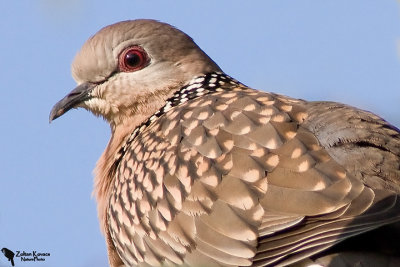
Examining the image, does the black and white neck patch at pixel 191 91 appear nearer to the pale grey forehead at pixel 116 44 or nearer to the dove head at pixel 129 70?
the dove head at pixel 129 70

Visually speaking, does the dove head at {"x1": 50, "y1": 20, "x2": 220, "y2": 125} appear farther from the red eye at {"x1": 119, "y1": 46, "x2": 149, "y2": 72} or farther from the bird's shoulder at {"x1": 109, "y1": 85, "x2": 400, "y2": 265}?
the bird's shoulder at {"x1": 109, "y1": 85, "x2": 400, "y2": 265}

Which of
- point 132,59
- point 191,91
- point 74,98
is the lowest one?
point 74,98

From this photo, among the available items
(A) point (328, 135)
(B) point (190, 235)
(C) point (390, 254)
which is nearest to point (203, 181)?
(B) point (190, 235)

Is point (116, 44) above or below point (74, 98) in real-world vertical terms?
above

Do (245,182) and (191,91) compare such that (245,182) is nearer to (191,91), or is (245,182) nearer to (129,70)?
(191,91)

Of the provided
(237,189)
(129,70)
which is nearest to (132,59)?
(129,70)

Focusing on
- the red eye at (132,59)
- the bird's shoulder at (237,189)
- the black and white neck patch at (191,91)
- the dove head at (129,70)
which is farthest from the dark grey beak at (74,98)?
the bird's shoulder at (237,189)
